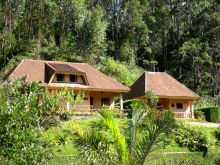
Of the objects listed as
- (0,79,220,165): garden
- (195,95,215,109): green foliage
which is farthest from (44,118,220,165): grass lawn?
(195,95,215,109): green foliage

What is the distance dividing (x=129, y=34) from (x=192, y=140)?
33144 millimetres

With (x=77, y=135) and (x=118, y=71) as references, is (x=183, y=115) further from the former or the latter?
(x=77, y=135)

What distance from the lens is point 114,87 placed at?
4266 cm

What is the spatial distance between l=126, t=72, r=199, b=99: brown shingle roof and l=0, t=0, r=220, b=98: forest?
728cm

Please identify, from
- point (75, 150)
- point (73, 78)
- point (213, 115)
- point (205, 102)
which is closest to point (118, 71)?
point (205, 102)

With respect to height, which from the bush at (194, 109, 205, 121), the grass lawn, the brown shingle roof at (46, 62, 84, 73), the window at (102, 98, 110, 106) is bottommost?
the grass lawn

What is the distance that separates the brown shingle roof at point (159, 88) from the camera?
44.7 m

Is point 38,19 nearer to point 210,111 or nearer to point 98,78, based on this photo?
point 98,78

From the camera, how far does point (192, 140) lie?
109 ft

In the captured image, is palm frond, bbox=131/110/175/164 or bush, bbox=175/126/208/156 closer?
palm frond, bbox=131/110/175/164

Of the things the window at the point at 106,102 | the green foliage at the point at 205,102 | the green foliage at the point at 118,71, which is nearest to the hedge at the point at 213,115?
the window at the point at 106,102

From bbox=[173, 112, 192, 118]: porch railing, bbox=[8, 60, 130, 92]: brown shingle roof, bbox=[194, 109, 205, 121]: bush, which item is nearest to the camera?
bbox=[8, 60, 130, 92]: brown shingle roof

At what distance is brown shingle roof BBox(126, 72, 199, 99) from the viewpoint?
44.7 m

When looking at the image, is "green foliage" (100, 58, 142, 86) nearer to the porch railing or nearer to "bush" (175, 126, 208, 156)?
the porch railing
